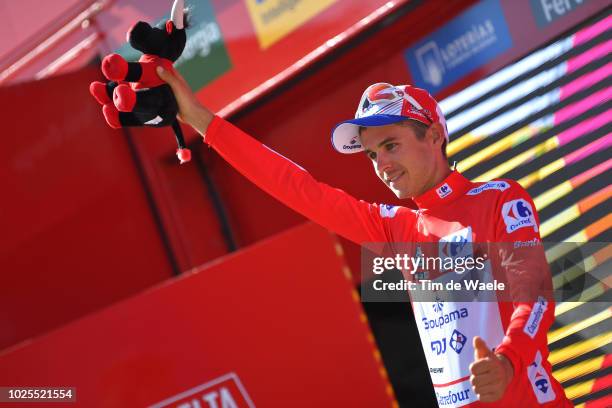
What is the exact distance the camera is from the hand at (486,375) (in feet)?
5.71

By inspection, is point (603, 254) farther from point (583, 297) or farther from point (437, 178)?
point (437, 178)

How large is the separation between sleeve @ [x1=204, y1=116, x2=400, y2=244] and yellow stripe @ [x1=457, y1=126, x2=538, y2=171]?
1.13 metres

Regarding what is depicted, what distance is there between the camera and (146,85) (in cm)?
222

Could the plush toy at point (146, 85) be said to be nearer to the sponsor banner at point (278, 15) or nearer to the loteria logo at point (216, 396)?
the loteria logo at point (216, 396)

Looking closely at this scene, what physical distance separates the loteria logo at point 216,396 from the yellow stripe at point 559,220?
1.30m

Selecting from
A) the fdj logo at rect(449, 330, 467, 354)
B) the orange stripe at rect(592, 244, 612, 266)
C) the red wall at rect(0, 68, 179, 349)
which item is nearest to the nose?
the fdj logo at rect(449, 330, 467, 354)

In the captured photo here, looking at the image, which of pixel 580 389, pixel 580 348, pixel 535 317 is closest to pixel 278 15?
pixel 580 348

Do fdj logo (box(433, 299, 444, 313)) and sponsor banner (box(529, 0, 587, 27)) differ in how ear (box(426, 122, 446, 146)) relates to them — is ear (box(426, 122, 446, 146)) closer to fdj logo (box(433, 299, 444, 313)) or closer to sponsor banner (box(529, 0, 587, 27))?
fdj logo (box(433, 299, 444, 313))

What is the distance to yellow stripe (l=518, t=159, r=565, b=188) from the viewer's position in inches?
128

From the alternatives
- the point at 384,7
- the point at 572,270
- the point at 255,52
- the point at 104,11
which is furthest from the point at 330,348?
the point at 104,11

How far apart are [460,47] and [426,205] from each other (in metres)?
1.34

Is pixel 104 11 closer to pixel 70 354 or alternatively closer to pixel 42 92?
pixel 42 92

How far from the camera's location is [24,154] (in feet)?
13.6

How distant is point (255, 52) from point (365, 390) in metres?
1.93
